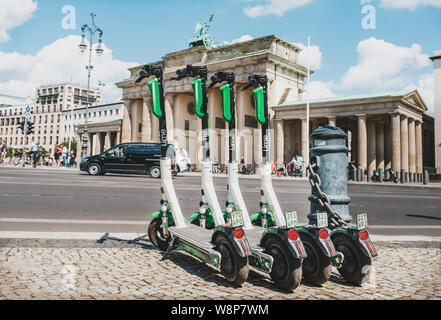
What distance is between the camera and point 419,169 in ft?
131

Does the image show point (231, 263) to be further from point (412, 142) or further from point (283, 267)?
point (412, 142)

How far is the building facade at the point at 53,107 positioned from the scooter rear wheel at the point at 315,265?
115964 mm

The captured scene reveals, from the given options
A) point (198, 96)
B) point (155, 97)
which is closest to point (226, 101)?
point (198, 96)

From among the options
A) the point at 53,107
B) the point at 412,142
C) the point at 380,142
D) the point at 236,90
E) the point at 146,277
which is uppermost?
the point at 53,107

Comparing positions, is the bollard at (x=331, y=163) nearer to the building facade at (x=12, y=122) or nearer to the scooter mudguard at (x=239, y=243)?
the scooter mudguard at (x=239, y=243)

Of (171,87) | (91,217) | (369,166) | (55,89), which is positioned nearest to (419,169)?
(369,166)

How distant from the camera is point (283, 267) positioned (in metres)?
3.16

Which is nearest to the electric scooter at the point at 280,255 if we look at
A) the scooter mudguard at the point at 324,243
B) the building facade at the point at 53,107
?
the scooter mudguard at the point at 324,243

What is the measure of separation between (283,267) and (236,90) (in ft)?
145

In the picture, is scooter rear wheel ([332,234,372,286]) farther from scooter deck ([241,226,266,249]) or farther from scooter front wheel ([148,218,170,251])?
scooter front wheel ([148,218,170,251])

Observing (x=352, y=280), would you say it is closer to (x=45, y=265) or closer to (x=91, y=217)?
(x=45, y=265)

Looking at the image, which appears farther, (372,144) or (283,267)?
(372,144)

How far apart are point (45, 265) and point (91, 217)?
3.21 meters
